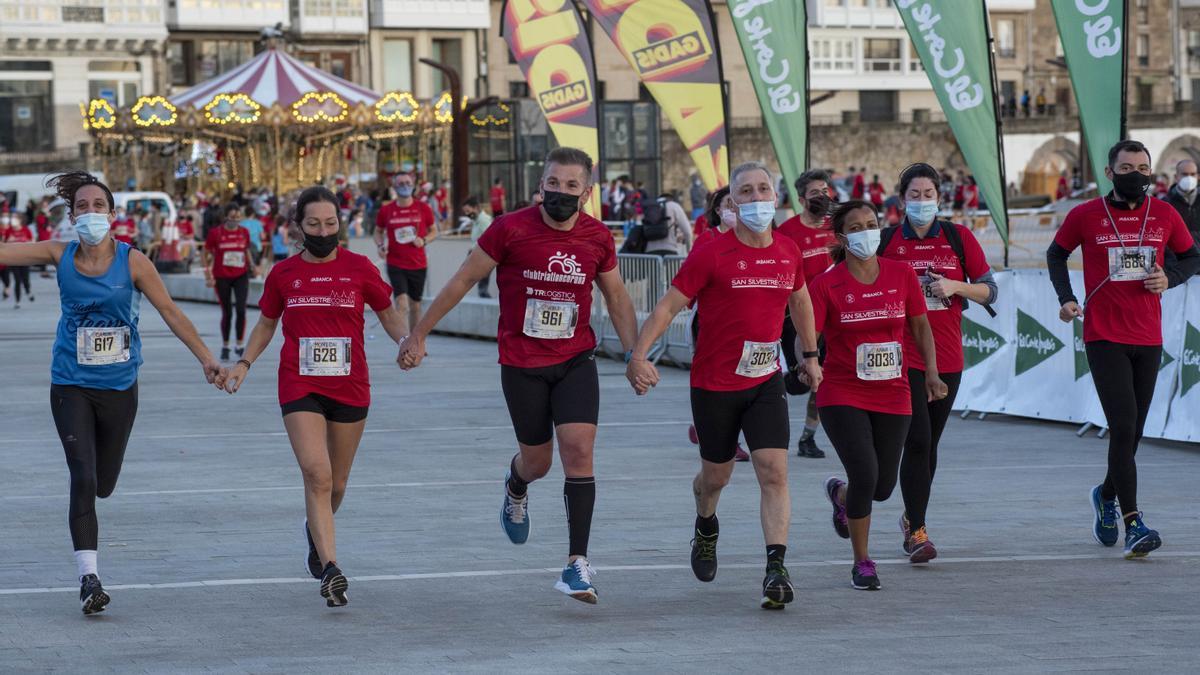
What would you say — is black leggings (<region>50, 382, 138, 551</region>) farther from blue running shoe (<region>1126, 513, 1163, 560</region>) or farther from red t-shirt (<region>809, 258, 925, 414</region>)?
blue running shoe (<region>1126, 513, 1163, 560</region>)

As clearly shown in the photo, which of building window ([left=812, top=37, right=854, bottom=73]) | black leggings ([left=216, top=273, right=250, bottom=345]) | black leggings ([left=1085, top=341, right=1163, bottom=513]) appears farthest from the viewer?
building window ([left=812, top=37, right=854, bottom=73])

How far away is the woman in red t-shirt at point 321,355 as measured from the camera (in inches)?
309

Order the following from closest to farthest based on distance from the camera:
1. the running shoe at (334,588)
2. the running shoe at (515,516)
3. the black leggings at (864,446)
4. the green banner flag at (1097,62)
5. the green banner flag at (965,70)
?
the running shoe at (334,588)
the black leggings at (864,446)
the running shoe at (515,516)
the green banner flag at (1097,62)
the green banner flag at (965,70)

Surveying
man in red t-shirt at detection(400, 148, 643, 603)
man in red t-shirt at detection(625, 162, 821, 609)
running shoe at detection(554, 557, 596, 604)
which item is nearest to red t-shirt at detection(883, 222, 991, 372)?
man in red t-shirt at detection(625, 162, 821, 609)

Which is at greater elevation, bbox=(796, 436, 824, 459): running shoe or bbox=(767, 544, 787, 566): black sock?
bbox=(767, 544, 787, 566): black sock

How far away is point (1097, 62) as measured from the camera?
14.3 m

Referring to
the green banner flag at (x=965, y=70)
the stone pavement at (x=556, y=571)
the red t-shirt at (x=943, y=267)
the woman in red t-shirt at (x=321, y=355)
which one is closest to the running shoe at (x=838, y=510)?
the stone pavement at (x=556, y=571)

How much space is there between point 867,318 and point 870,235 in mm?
333

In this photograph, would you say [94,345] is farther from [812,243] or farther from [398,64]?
[398,64]

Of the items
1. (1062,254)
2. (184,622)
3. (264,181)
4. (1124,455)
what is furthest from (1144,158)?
(264,181)

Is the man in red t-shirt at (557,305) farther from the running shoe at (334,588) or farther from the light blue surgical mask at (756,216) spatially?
the running shoe at (334,588)

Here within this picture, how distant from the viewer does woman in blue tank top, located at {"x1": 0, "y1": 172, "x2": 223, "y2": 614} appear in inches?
311

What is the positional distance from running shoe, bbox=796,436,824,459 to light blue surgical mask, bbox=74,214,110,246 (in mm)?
5841

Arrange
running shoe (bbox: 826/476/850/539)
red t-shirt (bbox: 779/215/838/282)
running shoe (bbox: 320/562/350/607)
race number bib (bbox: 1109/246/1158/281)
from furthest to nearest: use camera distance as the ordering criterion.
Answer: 1. red t-shirt (bbox: 779/215/838/282)
2. race number bib (bbox: 1109/246/1158/281)
3. running shoe (bbox: 826/476/850/539)
4. running shoe (bbox: 320/562/350/607)
